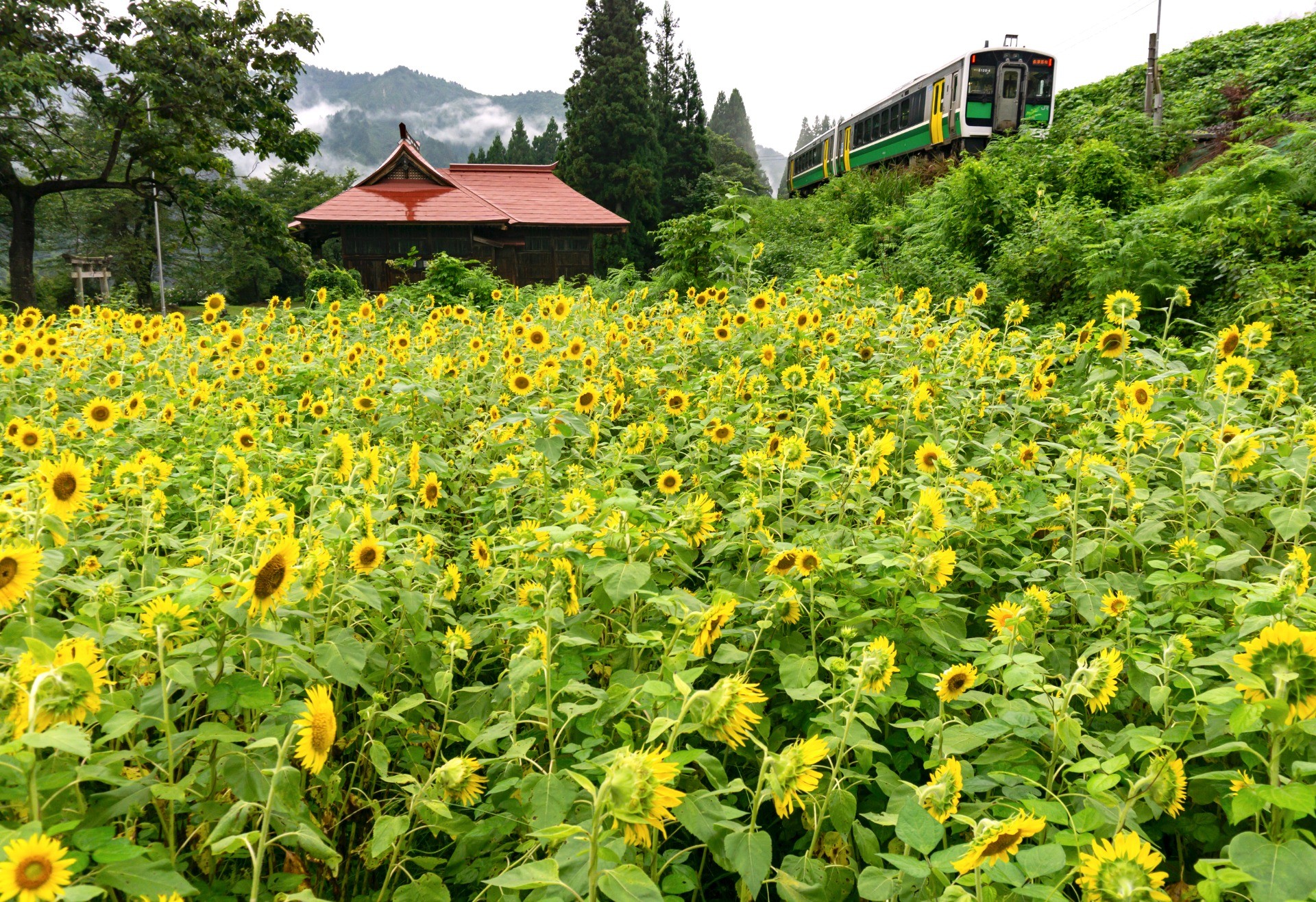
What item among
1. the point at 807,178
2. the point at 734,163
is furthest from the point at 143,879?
the point at 734,163

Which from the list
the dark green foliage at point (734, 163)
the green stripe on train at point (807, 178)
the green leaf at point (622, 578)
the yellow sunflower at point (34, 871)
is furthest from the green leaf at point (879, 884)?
the dark green foliage at point (734, 163)

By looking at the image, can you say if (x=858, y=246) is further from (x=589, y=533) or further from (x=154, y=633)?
(x=154, y=633)

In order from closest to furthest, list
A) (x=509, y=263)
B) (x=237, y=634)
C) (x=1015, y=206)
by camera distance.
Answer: (x=237, y=634) → (x=1015, y=206) → (x=509, y=263)

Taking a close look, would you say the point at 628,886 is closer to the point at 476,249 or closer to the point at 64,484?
the point at 64,484

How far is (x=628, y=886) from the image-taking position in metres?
1.08

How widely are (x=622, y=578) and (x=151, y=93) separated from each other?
71.3 feet

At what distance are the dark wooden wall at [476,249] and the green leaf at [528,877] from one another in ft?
64.1

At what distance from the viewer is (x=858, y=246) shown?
11320mm

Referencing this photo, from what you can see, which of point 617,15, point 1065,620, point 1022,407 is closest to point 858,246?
A: point 1022,407

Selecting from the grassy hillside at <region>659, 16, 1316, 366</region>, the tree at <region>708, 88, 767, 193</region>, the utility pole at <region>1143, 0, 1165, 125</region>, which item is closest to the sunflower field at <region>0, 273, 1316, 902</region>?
the grassy hillside at <region>659, 16, 1316, 366</region>

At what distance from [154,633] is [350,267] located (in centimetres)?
2202

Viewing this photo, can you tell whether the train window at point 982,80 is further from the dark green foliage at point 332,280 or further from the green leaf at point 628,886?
the green leaf at point 628,886

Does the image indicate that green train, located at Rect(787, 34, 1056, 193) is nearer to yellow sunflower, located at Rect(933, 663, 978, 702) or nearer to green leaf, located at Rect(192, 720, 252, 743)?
yellow sunflower, located at Rect(933, 663, 978, 702)

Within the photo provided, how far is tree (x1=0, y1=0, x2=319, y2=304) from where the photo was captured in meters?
18.0
